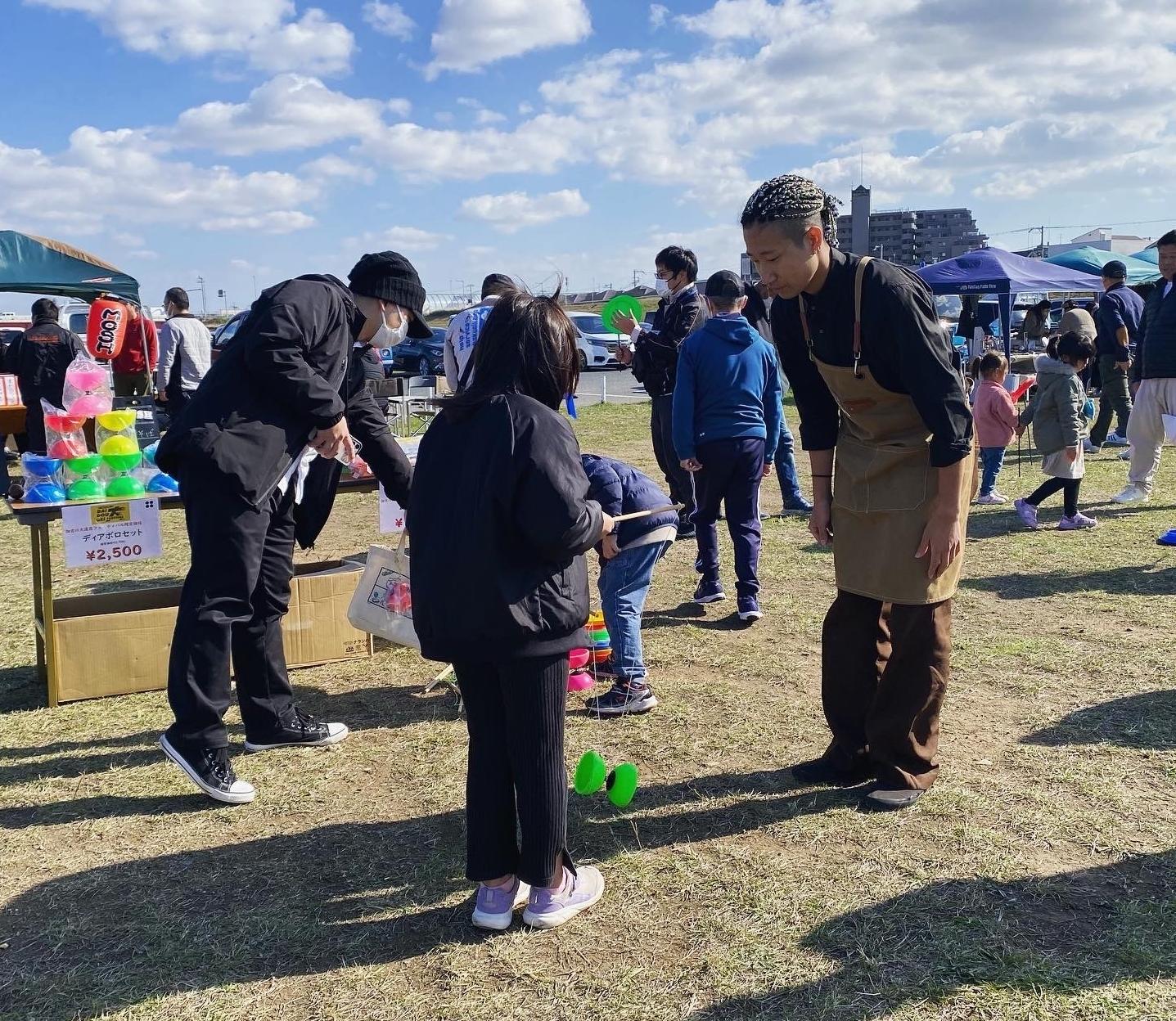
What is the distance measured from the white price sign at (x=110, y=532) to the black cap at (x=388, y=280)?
4.94 feet

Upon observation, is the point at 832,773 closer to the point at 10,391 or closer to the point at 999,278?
the point at 10,391

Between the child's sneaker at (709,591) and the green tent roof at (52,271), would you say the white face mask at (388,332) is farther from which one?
the green tent roof at (52,271)

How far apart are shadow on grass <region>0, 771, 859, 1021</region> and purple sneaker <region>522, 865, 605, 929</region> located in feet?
0.57

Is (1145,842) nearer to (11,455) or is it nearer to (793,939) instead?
(793,939)

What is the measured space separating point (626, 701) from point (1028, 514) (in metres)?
4.48

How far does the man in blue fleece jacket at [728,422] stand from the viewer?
5066 millimetres

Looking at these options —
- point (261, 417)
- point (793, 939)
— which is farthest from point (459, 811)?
point (261, 417)

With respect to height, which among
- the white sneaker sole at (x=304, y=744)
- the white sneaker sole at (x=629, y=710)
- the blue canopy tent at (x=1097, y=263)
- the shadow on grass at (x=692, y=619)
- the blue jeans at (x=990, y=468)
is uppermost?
the blue canopy tent at (x=1097, y=263)

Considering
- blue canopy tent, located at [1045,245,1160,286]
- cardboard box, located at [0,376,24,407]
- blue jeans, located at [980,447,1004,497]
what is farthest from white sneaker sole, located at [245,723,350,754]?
blue canopy tent, located at [1045,245,1160,286]

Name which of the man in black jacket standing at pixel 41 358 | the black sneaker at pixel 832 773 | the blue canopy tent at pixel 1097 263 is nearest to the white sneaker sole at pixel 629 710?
the black sneaker at pixel 832 773

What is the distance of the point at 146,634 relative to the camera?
4.36 metres

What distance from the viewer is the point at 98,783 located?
3.55m

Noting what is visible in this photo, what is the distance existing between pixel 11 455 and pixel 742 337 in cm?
996

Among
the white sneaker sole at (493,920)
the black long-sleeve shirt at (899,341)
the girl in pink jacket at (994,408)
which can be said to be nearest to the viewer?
the white sneaker sole at (493,920)
